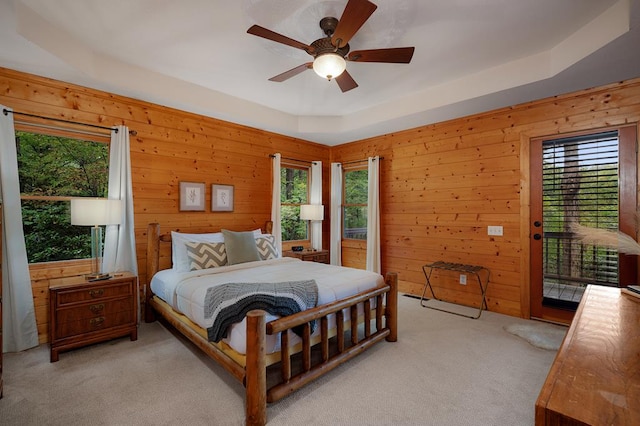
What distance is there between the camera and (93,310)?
8.67 ft

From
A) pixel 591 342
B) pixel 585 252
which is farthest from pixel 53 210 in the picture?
pixel 585 252

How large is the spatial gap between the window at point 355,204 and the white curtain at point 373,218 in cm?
36

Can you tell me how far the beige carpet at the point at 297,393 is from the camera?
1.80m

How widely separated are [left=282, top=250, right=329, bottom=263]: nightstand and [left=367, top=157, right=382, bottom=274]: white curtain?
0.74m

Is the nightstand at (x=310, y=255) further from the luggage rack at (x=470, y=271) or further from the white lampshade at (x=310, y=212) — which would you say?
the luggage rack at (x=470, y=271)

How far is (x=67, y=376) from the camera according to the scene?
2.22 metres

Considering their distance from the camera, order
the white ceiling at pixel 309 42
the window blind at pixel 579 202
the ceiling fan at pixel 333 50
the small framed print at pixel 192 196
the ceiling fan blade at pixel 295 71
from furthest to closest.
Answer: the small framed print at pixel 192 196 → the window blind at pixel 579 202 → the ceiling fan blade at pixel 295 71 → the white ceiling at pixel 309 42 → the ceiling fan at pixel 333 50

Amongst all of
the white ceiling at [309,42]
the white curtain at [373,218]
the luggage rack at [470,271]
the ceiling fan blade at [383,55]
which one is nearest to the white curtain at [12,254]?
the white ceiling at [309,42]

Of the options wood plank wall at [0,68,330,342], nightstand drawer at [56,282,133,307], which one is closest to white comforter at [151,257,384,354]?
nightstand drawer at [56,282,133,307]

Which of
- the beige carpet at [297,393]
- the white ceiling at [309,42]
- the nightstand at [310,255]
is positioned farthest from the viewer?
the nightstand at [310,255]

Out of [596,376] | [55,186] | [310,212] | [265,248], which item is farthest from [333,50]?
[55,186]

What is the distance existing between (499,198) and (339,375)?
9.39ft

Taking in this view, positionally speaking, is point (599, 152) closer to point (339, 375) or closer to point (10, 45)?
point (339, 375)

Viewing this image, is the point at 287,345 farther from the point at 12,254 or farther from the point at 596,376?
the point at 12,254
